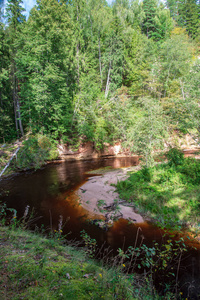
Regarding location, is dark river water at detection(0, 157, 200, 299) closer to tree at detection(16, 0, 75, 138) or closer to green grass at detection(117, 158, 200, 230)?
green grass at detection(117, 158, 200, 230)

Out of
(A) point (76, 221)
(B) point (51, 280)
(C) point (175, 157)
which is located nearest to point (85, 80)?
(C) point (175, 157)

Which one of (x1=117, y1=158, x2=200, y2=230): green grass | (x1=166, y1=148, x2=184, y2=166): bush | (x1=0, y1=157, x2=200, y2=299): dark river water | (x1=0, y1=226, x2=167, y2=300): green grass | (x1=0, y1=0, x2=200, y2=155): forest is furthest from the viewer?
(x1=0, y1=0, x2=200, y2=155): forest

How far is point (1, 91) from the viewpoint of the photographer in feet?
72.1

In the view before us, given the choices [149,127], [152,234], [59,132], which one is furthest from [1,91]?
[152,234]

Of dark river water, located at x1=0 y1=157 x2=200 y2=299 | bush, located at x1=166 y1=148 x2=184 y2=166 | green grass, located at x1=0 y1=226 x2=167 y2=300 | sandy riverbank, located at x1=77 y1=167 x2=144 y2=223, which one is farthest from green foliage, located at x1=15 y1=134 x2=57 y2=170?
green grass, located at x1=0 y1=226 x2=167 y2=300

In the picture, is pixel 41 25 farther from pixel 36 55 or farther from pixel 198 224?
pixel 198 224

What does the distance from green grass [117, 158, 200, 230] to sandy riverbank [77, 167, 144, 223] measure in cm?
49

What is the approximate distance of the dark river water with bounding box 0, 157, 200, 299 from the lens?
4602 millimetres

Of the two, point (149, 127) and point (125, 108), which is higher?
point (125, 108)

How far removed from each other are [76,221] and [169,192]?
5025 mm

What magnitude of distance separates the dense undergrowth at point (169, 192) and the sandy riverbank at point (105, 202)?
0.51 m

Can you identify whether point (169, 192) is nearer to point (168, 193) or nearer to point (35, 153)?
point (168, 193)

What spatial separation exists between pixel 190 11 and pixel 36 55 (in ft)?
174

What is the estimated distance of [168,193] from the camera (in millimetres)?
8672
